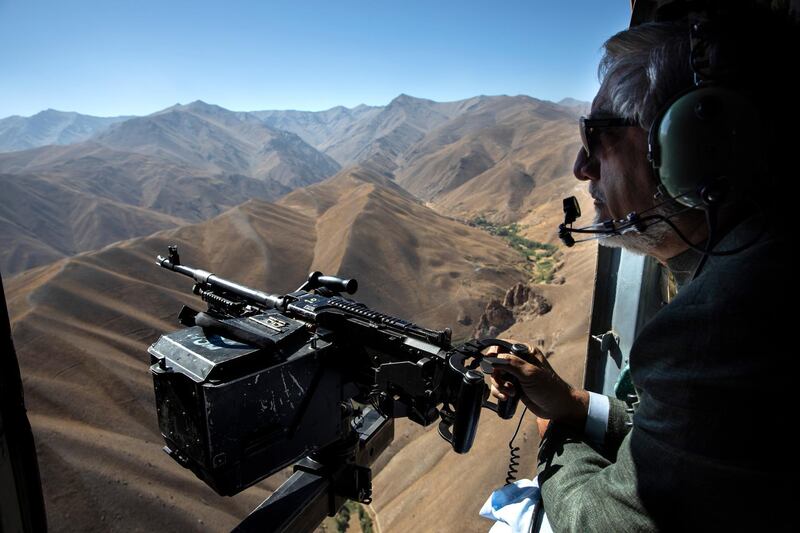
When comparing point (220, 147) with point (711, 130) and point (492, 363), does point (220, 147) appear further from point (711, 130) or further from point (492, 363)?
point (711, 130)

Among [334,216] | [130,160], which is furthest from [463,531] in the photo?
[130,160]

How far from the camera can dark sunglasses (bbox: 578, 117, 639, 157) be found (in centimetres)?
181

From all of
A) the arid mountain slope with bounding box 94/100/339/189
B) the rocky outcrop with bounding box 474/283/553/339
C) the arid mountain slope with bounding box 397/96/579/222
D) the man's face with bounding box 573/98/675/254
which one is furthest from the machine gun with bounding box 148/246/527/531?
the arid mountain slope with bounding box 94/100/339/189

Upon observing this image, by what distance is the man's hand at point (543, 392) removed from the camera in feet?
6.89

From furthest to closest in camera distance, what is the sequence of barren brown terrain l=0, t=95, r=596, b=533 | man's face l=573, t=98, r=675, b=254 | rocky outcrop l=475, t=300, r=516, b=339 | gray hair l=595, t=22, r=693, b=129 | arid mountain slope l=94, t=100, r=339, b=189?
arid mountain slope l=94, t=100, r=339, b=189 < rocky outcrop l=475, t=300, r=516, b=339 < barren brown terrain l=0, t=95, r=596, b=533 < man's face l=573, t=98, r=675, b=254 < gray hair l=595, t=22, r=693, b=129

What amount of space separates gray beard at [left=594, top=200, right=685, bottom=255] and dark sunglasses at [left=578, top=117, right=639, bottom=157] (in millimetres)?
330

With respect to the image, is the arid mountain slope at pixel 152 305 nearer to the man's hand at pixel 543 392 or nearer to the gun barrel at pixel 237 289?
the gun barrel at pixel 237 289

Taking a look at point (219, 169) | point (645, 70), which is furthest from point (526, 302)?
point (219, 169)

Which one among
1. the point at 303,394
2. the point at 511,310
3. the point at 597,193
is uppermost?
the point at 597,193

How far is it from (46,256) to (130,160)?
46.7 metres

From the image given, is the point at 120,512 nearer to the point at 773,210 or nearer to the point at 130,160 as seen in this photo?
the point at 773,210

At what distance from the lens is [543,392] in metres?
2.13

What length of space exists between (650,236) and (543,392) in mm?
798

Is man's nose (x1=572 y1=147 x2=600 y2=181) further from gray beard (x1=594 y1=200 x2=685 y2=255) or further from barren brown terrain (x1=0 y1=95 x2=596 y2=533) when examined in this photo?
barren brown terrain (x1=0 y1=95 x2=596 y2=533)
